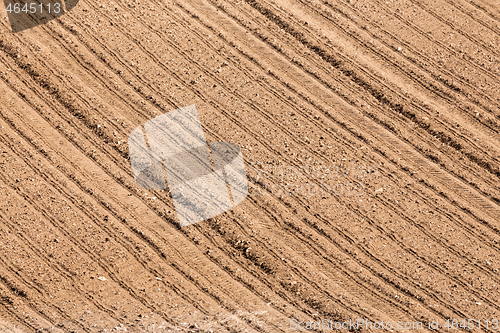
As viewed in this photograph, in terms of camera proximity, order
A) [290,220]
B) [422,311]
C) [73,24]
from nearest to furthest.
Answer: [422,311] → [290,220] → [73,24]

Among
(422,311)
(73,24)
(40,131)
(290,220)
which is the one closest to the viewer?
(422,311)

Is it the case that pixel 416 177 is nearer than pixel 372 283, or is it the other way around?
pixel 372 283

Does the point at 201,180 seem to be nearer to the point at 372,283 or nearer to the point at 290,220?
the point at 290,220

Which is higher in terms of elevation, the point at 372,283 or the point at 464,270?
the point at 464,270

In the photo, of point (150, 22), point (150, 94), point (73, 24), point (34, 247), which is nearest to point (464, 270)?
point (150, 94)

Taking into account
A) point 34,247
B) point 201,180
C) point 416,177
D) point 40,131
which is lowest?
point 34,247

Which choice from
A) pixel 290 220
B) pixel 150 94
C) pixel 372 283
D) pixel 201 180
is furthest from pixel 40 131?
pixel 372 283
